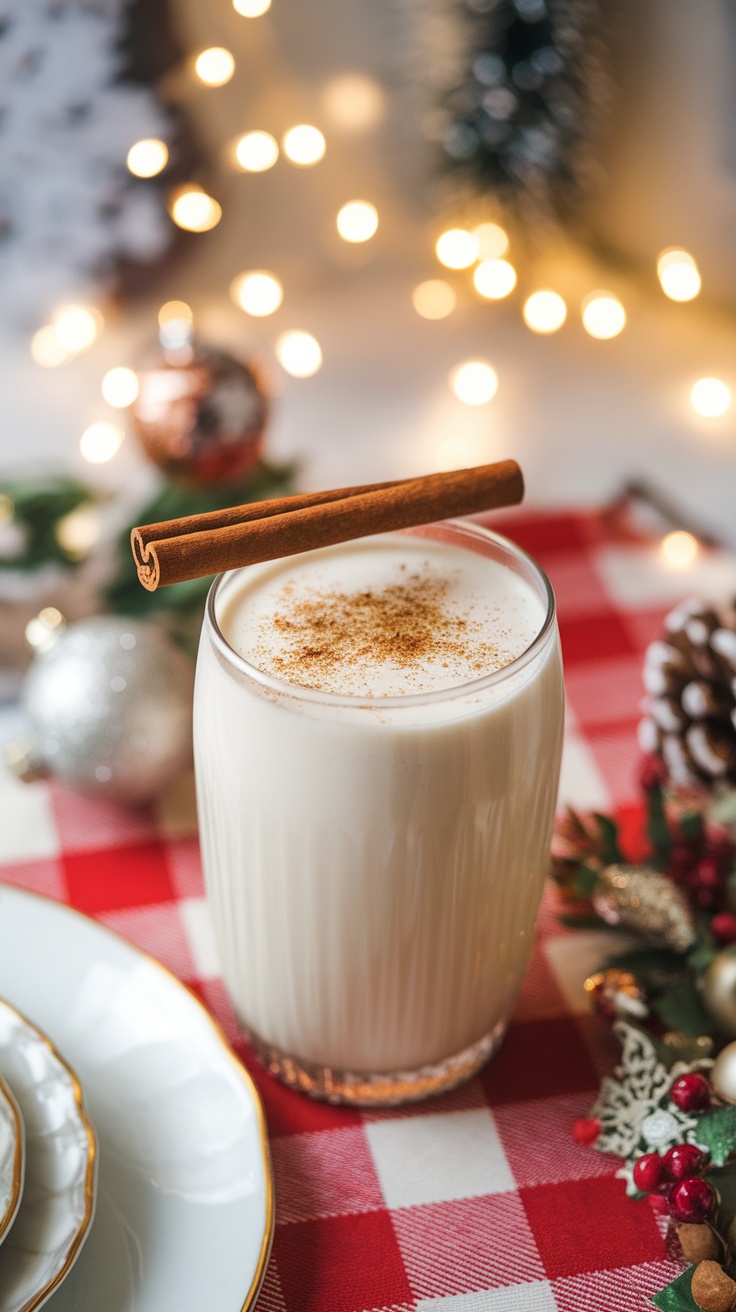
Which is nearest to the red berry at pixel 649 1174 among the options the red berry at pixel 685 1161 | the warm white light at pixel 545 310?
the red berry at pixel 685 1161

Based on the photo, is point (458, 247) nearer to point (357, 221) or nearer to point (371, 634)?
point (357, 221)

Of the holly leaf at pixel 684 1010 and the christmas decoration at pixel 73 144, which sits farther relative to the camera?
the christmas decoration at pixel 73 144

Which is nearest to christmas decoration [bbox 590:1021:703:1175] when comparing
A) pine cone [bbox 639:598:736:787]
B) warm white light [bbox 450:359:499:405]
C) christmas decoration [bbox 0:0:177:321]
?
pine cone [bbox 639:598:736:787]

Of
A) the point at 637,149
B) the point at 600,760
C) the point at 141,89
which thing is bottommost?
the point at 600,760

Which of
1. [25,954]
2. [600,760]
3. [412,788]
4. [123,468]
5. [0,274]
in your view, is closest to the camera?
[412,788]

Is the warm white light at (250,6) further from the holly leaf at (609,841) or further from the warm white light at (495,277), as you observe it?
the holly leaf at (609,841)

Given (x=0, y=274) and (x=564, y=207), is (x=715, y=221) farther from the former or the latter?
(x=0, y=274)

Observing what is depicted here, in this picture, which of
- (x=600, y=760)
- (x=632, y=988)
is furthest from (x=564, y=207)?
(x=632, y=988)

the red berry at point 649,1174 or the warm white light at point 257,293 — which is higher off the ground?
the warm white light at point 257,293

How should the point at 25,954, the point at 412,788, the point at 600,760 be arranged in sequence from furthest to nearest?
the point at 600,760
the point at 25,954
the point at 412,788
